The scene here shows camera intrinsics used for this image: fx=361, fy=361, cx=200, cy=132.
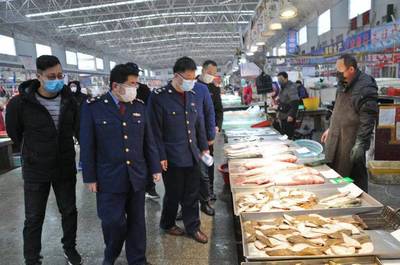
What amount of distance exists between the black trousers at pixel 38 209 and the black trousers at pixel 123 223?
39 centimetres

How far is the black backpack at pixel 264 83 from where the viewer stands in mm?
9117

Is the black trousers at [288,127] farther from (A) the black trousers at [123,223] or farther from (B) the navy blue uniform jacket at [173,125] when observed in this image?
(A) the black trousers at [123,223]

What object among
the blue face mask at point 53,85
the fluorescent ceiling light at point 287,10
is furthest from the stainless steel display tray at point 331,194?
the fluorescent ceiling light at point 287,10

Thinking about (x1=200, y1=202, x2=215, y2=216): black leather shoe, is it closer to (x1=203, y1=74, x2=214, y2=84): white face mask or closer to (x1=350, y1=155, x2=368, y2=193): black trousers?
(x1=203, y1=74, x2=214, y2=84): white face mask

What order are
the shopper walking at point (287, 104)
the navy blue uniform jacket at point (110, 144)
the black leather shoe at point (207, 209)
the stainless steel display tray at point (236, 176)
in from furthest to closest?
1. the shopper walking at point (287, 104)
2. the black leather shoe at point (207, 209)
3. the stainless steel display tray at point (236, 176)
4. the navy blue uniform jacket at point (110, 144)

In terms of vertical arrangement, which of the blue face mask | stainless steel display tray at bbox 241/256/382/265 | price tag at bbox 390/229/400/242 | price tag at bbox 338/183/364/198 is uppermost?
the blue face mask

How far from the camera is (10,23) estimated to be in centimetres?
2019

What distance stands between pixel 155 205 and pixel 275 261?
120 inches

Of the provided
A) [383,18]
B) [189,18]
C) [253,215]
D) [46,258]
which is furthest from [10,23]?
[253,215]

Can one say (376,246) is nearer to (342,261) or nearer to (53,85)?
(342,261)

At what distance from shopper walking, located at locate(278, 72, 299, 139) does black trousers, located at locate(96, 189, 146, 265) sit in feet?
18.8

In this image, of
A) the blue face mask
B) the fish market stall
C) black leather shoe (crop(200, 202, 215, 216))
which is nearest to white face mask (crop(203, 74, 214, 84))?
the fish market stall

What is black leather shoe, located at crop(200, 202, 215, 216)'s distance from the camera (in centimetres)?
442

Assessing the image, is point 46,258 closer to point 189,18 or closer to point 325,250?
point 325,250
